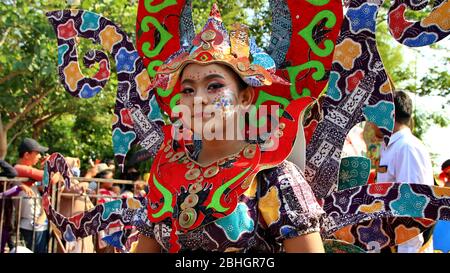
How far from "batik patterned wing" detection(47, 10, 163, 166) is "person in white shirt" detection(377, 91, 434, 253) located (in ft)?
4.69

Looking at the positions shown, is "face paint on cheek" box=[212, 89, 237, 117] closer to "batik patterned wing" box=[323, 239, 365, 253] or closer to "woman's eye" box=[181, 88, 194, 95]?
"woman's eye" box=[181, 88, 194, 95]

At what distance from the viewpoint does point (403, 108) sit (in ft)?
14.3

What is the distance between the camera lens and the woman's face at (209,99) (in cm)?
258

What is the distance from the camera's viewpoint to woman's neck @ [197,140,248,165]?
2.66 meters

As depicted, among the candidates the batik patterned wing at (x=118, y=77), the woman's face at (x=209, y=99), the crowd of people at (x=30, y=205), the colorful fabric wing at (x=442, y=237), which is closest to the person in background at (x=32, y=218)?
the crowd of people at (x=30, y=205)

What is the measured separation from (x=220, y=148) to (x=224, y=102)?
194 millimetres

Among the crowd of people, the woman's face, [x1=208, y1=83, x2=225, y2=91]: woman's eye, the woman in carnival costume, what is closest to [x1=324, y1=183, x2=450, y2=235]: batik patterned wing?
the woman in carnival costume

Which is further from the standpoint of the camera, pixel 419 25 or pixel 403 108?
pixel 403 108

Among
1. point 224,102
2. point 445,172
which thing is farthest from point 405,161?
point 445,172

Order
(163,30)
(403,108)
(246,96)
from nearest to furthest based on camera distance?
(246,96) < (163,30) < (403,108)

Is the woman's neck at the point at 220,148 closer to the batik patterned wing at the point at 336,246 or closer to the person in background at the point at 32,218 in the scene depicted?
the batik patterned wing at the point at 336,246

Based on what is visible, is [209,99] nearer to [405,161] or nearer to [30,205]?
[405,161]
